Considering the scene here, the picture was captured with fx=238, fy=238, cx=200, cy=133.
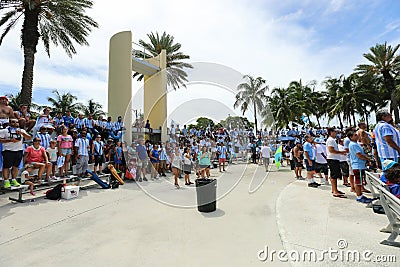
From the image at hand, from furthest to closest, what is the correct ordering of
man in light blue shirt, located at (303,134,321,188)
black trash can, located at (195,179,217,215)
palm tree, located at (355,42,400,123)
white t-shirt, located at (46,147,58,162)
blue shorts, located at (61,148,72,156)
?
1. palm tree, located at (355,42,400,123)
2. man in light blue shirt, located at (303,134,321,188)
3. blue shorts, located at (61,148,72,156)
4. white t-shirt, located at (46,147,58,162)
5. black trash can, located at (195,179,217,215)

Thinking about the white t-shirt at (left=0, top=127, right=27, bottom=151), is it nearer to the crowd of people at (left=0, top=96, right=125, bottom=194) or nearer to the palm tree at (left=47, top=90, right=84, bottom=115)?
the crowd of people at (left=0, top=96, right=125, bottom=194)

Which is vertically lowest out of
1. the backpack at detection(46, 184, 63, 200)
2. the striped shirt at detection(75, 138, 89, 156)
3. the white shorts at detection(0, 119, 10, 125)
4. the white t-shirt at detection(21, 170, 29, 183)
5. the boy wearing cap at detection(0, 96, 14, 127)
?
the backpack at detection(46, 184, 63, 200)

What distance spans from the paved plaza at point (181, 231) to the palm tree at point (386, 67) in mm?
30763

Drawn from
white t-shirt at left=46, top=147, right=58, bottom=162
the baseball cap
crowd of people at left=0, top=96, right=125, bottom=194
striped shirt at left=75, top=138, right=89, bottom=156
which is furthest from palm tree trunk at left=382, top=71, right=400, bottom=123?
white t-shirt at left=46, top=147, right=58, bottom=162

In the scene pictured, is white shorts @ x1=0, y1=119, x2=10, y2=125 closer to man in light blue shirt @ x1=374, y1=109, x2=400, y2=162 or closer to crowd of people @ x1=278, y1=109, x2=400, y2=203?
crowd of people @ x1=278, y1=109, x2=400, y2=203

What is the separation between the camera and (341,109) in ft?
123

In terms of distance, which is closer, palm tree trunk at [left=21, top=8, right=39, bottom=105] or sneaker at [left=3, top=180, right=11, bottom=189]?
sneaker at [left=3, top=180, right=11, bottom=189]

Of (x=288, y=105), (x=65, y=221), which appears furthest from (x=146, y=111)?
(x=288, y=105)

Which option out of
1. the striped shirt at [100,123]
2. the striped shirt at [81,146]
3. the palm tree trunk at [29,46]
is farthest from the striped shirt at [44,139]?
the palm tree trunk at [29,46]

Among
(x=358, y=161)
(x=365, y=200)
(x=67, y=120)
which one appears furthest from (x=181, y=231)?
(x=67, y=120)

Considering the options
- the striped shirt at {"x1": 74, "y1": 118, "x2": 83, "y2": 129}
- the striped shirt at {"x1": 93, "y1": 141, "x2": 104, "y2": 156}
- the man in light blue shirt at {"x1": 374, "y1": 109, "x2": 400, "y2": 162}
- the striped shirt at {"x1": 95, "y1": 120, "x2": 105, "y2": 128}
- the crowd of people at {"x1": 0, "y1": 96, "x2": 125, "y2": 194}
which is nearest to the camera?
the man in light blue shirt at {"x1": 374, "y1": 109, "x2": 400, "y2": 162}

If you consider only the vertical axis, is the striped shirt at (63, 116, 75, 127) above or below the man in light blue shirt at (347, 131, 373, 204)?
above

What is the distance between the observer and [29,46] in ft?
41.3

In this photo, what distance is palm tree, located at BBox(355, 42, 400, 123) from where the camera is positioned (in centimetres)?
2823
